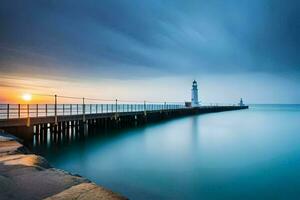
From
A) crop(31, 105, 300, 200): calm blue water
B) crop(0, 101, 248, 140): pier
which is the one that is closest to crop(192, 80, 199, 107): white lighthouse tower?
crop(0, 101, 248, 140): pier

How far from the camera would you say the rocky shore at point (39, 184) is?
3.52 metres

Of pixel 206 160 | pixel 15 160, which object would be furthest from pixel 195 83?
pixel 15 160

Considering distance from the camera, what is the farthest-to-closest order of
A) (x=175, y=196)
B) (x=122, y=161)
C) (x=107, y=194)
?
(x=122, y=161)
(x=175, y=196)
(x=107, y=194)

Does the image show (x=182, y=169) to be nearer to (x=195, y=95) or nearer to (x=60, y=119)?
(x=60, y=119)

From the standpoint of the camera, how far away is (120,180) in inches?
303

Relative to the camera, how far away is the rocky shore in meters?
3.52

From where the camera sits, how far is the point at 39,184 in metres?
3.96

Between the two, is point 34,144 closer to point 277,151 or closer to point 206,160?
point 206,160

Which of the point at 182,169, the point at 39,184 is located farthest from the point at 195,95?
the point at 39,184

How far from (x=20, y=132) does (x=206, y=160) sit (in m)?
9.06

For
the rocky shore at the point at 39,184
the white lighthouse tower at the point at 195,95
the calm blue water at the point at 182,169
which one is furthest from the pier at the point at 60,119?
the white lighthouse tower at the point at 195,95

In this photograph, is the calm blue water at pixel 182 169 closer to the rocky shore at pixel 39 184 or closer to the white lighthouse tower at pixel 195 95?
the rocky shore at pixel 39 184

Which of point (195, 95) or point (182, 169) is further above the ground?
point (195, 95)

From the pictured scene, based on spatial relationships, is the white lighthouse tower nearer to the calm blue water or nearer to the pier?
the pier
